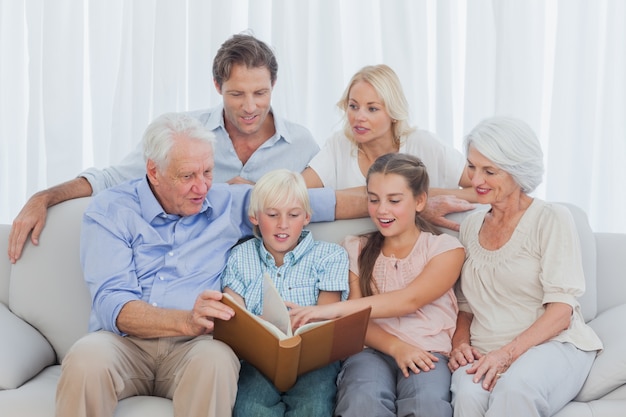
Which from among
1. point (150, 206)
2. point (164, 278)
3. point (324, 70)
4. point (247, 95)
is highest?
point (324, 70)

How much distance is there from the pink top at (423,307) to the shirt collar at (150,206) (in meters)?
0.59

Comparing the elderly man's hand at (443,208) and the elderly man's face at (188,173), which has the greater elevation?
the elderly man's face at (188,173)

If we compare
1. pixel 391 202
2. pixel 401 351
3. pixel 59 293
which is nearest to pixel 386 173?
pixel 391 202

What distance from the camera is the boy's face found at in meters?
2.58

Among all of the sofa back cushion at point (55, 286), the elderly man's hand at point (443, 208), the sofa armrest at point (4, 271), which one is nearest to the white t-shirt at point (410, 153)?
the elderly man's hand at point (443, 208)

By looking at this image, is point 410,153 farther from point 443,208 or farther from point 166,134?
point 166,134

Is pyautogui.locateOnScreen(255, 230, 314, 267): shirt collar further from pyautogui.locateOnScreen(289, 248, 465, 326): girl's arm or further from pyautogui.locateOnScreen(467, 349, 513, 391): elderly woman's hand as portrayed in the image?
pyautogui.locateOnScreen(467, 349, 513, 391): elderly woman's hand

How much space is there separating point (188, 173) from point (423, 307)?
84 cm

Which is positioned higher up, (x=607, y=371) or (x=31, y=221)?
(x=31, y=221)

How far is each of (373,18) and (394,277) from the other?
4.84 feet

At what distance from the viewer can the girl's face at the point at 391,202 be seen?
258 cm

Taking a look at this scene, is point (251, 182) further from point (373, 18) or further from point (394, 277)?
point (373, 18)

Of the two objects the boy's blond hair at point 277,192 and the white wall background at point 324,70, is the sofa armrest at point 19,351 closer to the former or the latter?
the boy's blond hair at point 277,192

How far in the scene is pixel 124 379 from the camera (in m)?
2.31
